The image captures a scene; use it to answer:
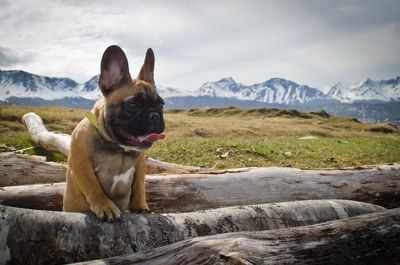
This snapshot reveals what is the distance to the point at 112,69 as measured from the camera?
129 inches

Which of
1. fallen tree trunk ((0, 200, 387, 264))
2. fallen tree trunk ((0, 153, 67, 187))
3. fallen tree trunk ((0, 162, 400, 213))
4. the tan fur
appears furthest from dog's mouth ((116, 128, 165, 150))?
fallen tree trunk ((0, 153, 67, 187))

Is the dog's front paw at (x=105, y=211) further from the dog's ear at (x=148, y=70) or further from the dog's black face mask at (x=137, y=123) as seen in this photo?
the dog's ear at (x=148, y=70)

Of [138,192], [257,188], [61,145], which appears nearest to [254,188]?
[257,188]

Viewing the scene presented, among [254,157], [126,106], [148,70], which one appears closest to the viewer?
[126,106]

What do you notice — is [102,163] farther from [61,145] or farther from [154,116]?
[61,145]

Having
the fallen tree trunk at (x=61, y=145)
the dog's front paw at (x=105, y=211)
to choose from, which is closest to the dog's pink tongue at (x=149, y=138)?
the dog's front paw at (x=105, y=211)

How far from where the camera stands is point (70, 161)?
331 centimetres

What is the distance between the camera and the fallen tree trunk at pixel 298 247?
223 centimetres

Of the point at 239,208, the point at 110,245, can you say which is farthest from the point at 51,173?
the point at 239,208

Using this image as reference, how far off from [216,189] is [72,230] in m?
3.37

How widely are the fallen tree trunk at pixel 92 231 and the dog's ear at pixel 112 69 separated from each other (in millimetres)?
1590

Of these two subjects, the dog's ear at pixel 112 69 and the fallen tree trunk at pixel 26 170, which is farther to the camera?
the fallen tree trunk at pixel 26 170

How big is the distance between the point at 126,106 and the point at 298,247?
241 cm

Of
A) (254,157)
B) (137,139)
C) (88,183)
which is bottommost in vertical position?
(254,157)
